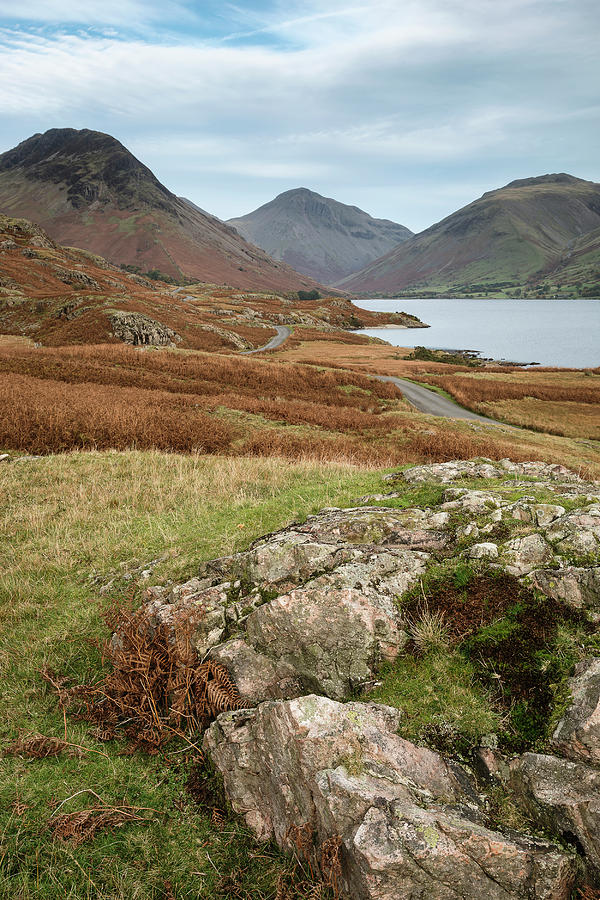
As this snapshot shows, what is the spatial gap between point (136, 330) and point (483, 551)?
56.2m

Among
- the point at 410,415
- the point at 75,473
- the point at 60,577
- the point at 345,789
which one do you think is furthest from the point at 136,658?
the point at 410,415

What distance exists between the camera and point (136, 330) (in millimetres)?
54594

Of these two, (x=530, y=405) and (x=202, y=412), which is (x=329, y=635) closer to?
(x=202, y=412)

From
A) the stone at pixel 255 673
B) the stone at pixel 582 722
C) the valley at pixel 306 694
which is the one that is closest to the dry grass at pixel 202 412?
the valley at pixel 306 694

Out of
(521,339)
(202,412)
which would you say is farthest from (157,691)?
(521,339)

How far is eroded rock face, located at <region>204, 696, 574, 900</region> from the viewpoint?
3246 millimetres

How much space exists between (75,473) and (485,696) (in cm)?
1276

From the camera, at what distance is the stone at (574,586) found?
4965mm

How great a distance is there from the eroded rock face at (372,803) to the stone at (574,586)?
2356 millimetres

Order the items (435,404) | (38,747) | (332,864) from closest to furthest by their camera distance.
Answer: (332,864) → (38,747) → (435,404)

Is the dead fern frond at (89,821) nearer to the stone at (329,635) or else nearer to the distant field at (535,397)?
the stone at (329,635)

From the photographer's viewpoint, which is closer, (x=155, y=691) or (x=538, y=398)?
(x=155, y=691)

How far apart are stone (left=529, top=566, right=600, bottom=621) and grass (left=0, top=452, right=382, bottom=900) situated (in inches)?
155

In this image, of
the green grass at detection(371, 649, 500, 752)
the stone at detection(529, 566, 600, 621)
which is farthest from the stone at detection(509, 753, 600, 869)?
the stone at detection(529, 566, 600, 621)
